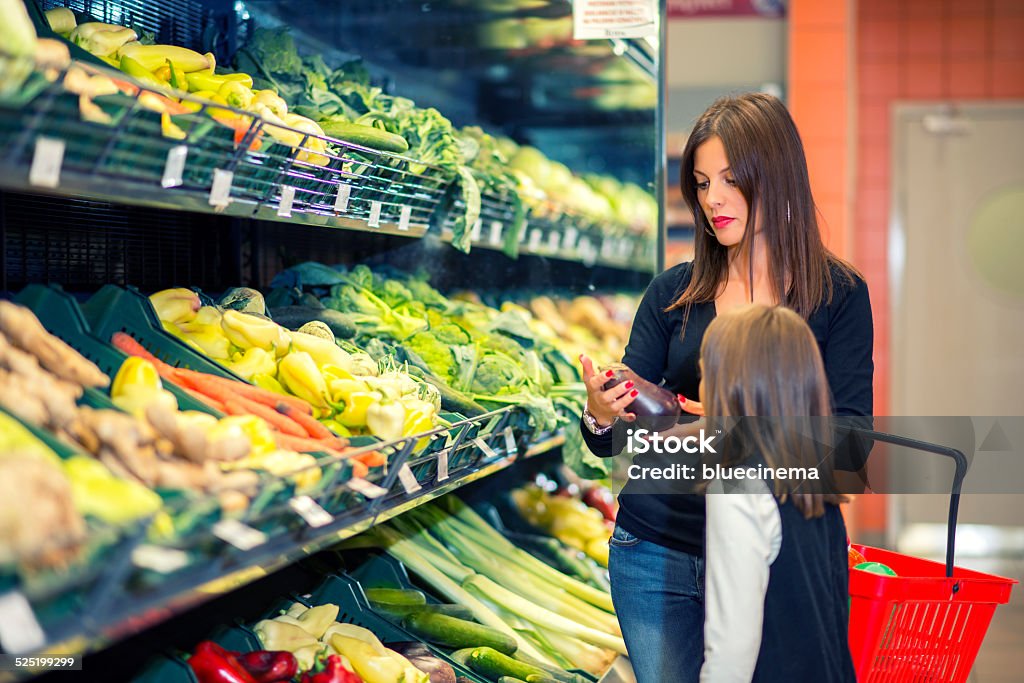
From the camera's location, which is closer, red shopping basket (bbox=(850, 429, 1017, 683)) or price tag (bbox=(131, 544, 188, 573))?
price tag (bbox=(131, 544, 188, 573))

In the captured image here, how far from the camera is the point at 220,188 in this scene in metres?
1.61

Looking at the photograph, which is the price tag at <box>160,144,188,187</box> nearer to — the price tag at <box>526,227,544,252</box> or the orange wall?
the price tag at <box>526,227,544,252</box>

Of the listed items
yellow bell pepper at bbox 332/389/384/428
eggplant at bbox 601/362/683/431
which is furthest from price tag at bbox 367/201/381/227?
eggplant at bbox 601/362/683/431

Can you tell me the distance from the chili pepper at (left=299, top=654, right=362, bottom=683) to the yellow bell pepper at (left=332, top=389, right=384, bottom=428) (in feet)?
1.76

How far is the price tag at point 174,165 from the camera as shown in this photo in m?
1.47

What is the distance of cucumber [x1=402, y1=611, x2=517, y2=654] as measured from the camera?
251 centimetres

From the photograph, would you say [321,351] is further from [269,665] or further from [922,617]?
[922,617]

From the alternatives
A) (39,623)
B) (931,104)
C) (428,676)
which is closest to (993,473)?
(428,676)

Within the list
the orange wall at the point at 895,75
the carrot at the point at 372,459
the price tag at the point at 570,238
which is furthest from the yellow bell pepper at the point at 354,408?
the orange wall at the point at 895,75

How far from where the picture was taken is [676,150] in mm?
5191

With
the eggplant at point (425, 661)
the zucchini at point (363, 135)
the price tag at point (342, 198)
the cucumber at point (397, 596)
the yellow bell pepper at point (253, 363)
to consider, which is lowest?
the eggplant at point (425, 661)

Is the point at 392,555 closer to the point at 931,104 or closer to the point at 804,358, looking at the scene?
the point at 804,358

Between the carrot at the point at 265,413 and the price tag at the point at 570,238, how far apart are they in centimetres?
173

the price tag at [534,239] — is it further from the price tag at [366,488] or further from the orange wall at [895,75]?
the orange wall at [895,75]
